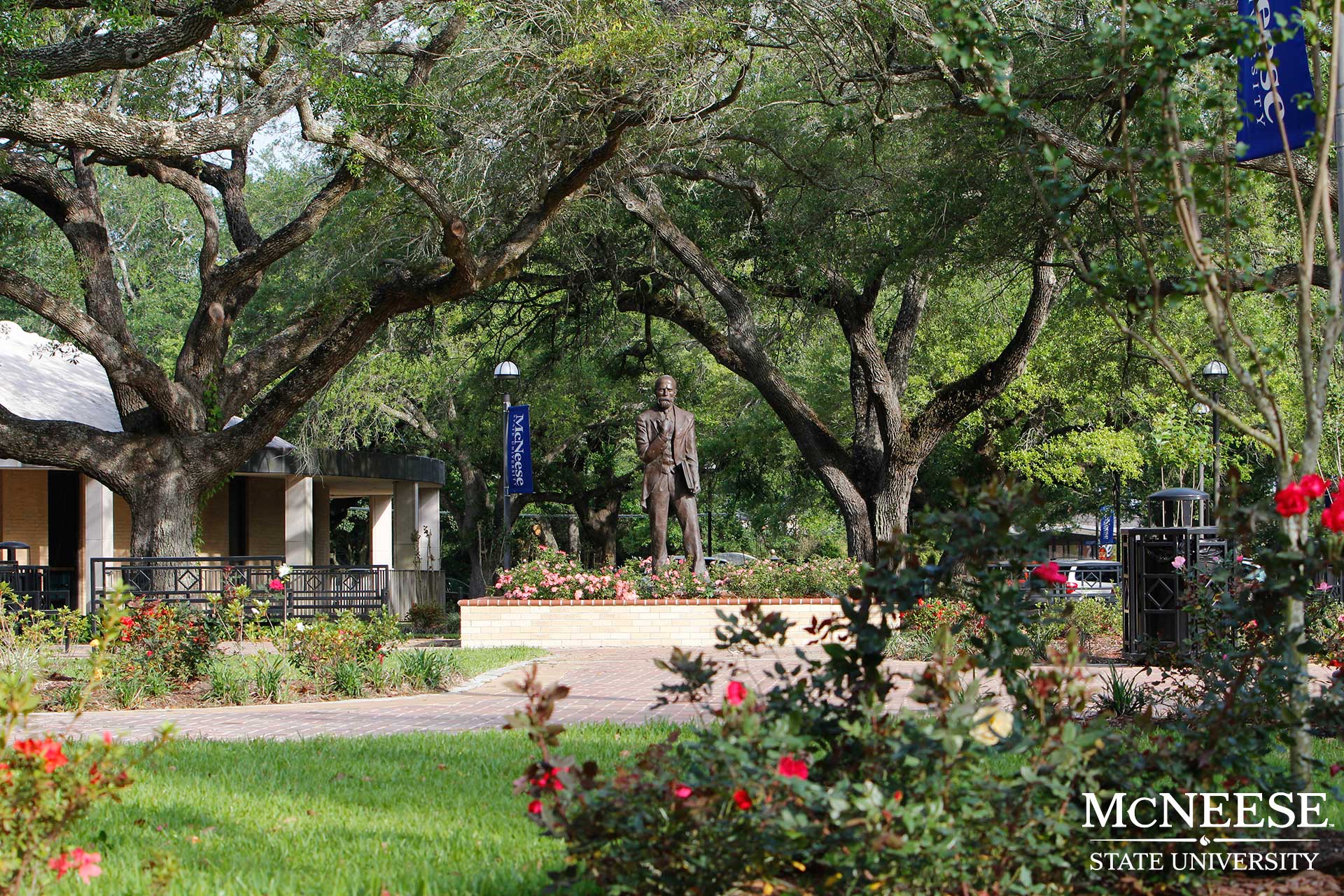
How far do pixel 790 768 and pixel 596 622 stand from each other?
15.3 meters

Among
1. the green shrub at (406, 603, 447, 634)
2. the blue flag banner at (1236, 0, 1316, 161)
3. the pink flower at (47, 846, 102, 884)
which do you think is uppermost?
the blue flag banner at (1236, 0, 1316, 161)

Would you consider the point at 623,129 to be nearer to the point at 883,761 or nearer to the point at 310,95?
the point at 310,95

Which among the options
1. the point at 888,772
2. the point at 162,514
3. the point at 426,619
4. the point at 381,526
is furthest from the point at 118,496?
the point at 888,772

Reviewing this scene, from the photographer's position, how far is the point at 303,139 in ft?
54.0

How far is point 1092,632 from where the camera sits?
17.4 m

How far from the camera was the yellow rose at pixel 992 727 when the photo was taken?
3.68 m

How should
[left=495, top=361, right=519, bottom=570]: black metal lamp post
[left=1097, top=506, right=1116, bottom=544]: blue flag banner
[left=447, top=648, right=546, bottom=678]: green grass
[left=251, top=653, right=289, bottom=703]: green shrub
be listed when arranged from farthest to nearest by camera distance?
1. [left=1097, top=506, right=1116, bottom=544]: blue flag banner
2. [left=495, top=361, right=519, bottom=570]: black metal lamp post
3. [left=447, top=648, right=546, bottom=678]: green grass
4. [left=251, top=653, right=289, bottom=703]: green shrub

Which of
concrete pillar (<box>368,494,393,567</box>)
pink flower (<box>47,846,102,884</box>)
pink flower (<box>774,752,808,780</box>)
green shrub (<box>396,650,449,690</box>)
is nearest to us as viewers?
pink flower (<box>774,752,808,780</box>)

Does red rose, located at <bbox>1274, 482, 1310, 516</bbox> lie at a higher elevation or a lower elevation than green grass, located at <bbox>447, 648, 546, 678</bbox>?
higher

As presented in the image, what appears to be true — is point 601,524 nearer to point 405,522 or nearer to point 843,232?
point 405,522

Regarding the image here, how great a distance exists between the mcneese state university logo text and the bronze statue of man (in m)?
15.3

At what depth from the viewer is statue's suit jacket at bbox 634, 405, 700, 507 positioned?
1981 centimetres

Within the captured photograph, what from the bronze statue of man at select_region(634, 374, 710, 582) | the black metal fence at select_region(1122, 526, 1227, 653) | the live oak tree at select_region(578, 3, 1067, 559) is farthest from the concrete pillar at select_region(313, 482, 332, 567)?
the black metal fence at select_region(1122, 526, 1227, 653)

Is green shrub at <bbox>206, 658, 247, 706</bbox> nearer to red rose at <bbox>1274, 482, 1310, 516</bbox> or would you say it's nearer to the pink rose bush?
the pink rose bush
